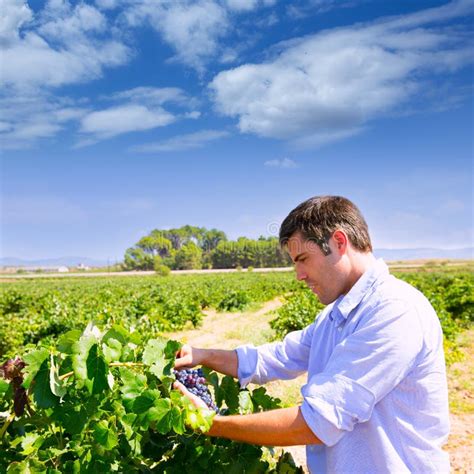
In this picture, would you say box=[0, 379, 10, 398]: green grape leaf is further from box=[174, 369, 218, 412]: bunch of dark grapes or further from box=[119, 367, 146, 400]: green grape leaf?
box=[174, 369, 218, 412]: bunch of dark grapes

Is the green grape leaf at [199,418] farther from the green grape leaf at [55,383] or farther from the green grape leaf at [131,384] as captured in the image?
the green grape leaf at [55,383]

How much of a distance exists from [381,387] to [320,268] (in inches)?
21.1

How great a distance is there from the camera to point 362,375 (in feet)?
5.91

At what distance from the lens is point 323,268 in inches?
83.0

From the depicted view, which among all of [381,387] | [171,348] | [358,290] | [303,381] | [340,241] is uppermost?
[340,241]

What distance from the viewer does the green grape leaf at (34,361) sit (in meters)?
1.86

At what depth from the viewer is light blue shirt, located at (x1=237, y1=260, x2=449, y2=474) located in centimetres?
180

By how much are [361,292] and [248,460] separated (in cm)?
106

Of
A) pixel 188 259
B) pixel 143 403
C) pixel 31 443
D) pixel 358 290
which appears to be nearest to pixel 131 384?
pixel 143 403

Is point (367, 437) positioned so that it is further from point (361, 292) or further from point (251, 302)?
point (251, 302)

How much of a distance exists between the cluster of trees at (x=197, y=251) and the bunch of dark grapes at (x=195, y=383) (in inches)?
3298

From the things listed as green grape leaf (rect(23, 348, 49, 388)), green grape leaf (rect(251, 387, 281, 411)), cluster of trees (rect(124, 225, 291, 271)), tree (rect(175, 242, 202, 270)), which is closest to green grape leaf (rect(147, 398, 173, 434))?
green grape leaf (rect(23, 348, 49, 388))

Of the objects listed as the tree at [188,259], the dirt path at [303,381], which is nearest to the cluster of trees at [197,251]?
the tree at [188,259]

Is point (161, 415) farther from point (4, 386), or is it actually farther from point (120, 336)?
point (4, 386)
